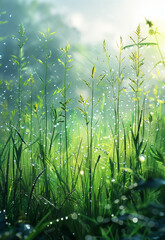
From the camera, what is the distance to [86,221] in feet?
4.50

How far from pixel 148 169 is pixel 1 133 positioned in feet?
4.94

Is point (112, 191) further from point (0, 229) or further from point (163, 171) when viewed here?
point (0, 229)

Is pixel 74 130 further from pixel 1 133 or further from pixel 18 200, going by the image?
pixel 18 200

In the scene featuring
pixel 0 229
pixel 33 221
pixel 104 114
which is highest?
pixel 104 114

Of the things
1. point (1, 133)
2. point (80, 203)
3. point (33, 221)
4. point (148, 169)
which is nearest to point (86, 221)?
point (80, 203)

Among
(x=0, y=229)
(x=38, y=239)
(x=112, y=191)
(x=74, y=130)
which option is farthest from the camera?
(x=74, y=130)

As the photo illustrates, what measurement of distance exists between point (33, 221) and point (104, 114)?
143cm

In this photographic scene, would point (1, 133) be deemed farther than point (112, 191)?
Yes

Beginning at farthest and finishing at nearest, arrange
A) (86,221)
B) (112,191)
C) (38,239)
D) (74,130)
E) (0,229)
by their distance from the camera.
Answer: (74,130) → (112,191) → (86,221) → (38,239) → (0,229)

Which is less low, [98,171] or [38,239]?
[98,171]

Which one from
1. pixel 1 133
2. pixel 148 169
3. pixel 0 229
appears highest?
pixel 1 133

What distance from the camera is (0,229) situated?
3.37 feet

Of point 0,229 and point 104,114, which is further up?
point 104,114

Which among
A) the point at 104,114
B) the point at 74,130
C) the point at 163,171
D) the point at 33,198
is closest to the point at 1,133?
the point at 74,130
